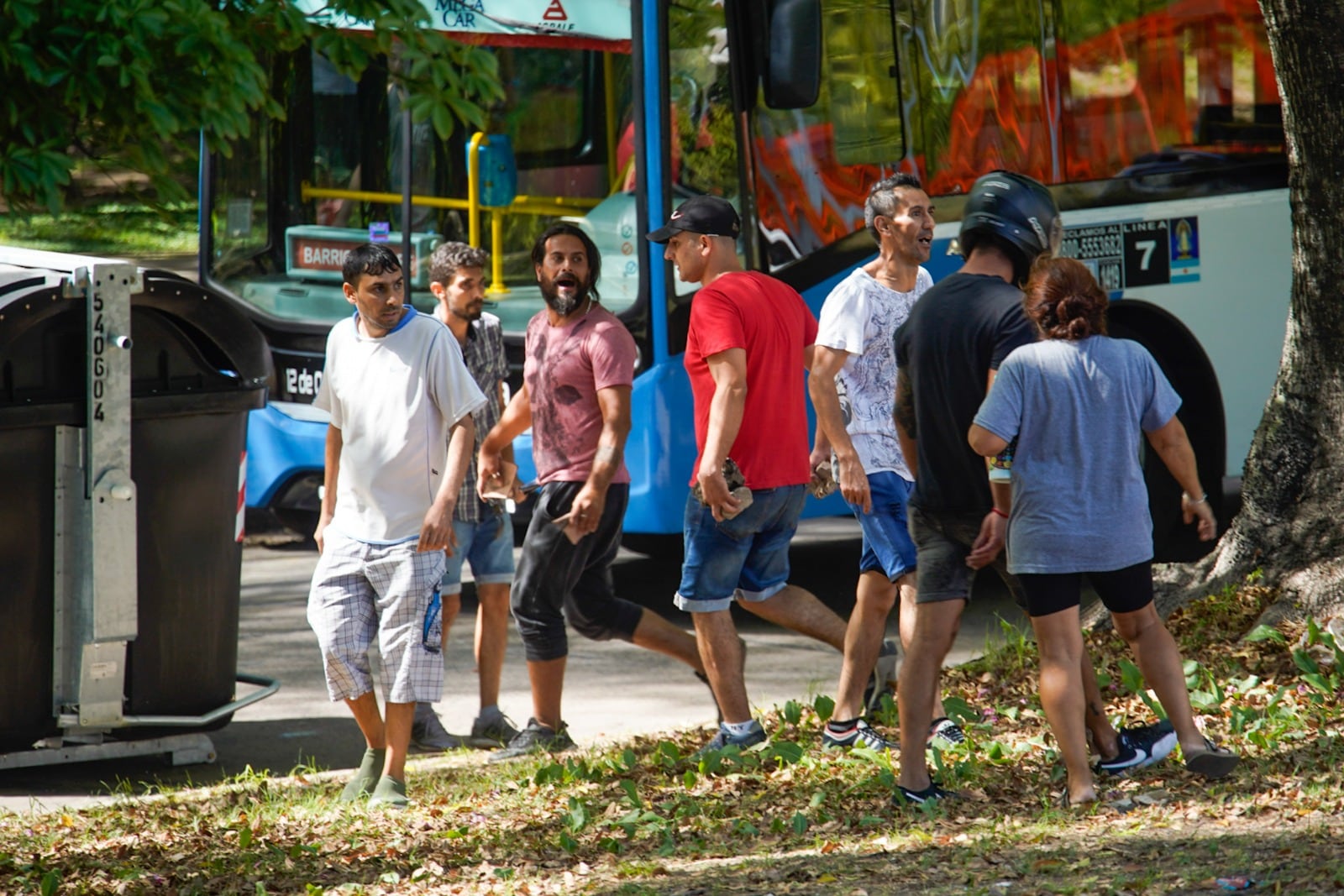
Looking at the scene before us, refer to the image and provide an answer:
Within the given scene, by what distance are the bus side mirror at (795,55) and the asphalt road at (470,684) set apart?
231cm

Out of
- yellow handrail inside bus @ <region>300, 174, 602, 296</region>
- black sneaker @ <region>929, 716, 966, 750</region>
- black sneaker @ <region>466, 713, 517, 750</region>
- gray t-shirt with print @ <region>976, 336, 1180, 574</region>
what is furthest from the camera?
yellow handrail inside bus @ <region>300, 174, 602, 296</region>

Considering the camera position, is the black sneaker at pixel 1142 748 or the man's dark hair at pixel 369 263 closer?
the black sneaker at pixel 1142 748

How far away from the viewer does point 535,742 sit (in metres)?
6.32

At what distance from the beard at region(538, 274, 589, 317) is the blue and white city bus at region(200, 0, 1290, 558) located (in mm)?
1947

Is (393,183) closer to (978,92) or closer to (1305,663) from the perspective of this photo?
(978,92)

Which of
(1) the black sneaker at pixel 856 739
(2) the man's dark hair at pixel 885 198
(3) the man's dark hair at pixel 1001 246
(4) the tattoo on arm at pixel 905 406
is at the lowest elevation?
(1) the black sneaker at pixel 856 739

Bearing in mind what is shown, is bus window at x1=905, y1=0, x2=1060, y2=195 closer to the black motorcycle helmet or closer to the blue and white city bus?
the blue and white city bus

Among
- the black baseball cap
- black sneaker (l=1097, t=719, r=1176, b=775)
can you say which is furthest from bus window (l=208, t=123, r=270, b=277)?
black sneaker (l=1097, t=719, r=1176, b=775)

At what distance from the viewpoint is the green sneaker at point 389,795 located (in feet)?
18.2

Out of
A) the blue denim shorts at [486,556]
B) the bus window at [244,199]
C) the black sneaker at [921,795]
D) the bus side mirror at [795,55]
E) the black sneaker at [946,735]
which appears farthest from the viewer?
the bus window at [244,199]

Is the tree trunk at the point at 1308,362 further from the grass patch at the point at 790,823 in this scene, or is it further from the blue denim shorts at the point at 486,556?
the blue denim shorts at the point at 486,556

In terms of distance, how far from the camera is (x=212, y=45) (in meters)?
4.07

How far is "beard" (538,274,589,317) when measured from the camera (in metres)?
6.23

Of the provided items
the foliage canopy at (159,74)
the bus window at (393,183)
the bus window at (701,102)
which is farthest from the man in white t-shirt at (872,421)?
the bus window at (393,183)
